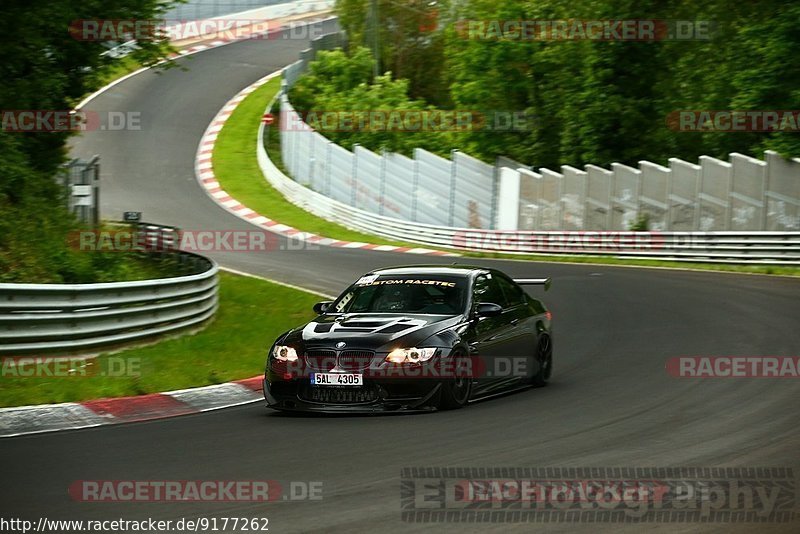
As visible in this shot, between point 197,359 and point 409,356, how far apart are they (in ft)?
16.8

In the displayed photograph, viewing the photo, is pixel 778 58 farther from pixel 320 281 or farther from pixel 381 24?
pixel 381 24

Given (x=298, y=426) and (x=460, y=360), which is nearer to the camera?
(x=298, y=426)

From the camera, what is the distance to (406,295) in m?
11.7

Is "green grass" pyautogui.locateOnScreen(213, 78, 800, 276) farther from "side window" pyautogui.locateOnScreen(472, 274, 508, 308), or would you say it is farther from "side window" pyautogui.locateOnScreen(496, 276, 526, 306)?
"side window" pyautogui.locateOnScreen(472, 274, 508, 308)

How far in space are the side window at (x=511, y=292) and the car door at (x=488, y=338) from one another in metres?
0.19

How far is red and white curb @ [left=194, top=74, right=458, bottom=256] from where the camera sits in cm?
3516

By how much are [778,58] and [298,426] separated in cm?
2751

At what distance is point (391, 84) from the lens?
48.5 meters

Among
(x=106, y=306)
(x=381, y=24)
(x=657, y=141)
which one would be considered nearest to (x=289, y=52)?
(x=381, y=24)

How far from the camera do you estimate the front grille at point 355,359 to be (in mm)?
10445
